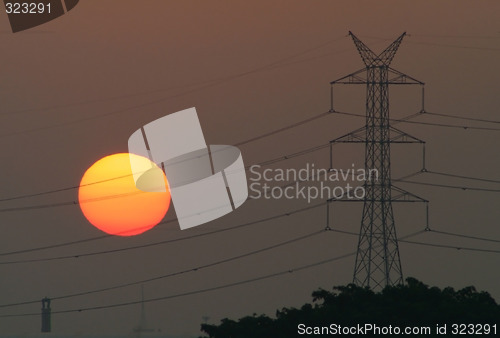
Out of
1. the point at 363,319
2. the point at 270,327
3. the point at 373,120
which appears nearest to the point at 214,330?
the point at 270,327

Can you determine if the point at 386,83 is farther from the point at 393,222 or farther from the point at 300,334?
the point at 300,334

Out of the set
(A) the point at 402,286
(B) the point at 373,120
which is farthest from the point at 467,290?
(B) the point at 373,120

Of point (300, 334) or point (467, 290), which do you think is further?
point (467, 290)

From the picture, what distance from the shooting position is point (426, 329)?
89062 mm

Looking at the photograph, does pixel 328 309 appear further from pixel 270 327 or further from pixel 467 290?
pixel 467 290

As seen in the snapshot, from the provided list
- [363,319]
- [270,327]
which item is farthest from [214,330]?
[363,319]

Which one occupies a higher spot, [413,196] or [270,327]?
[413,196]

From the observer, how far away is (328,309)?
3716 inches

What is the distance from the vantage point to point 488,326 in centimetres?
8925

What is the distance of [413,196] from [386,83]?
9552 mm

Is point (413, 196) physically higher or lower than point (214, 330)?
higher

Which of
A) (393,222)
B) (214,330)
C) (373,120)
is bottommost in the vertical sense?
(214,330)

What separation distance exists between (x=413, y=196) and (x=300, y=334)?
12630 millimetres

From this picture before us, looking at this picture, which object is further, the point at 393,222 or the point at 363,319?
the point at 393,222
